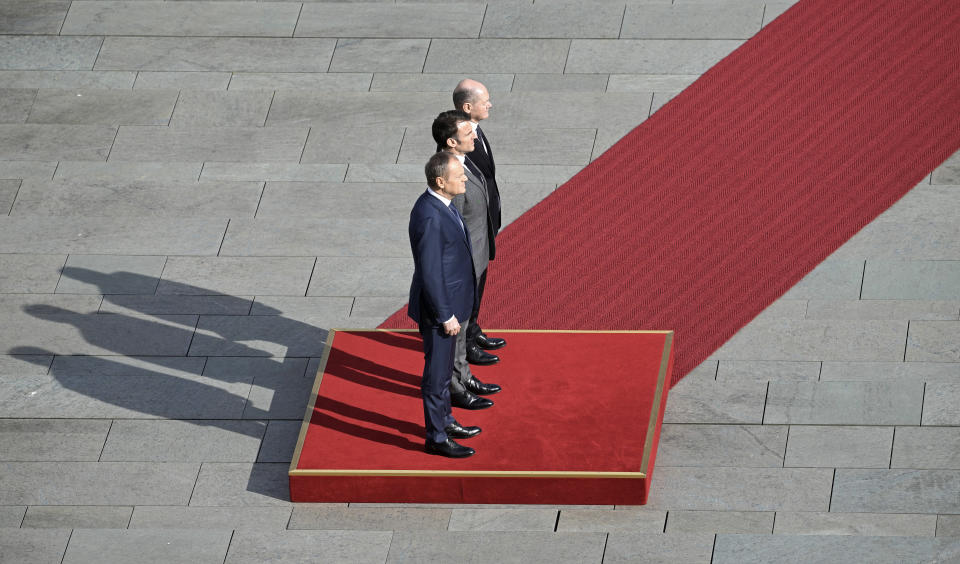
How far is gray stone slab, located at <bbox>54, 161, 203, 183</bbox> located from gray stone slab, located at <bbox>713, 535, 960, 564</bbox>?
5792mm

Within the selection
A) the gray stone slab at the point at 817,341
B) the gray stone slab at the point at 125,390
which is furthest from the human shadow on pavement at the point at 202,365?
the gray stone slab at the point at 817,341

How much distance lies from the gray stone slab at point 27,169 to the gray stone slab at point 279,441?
3885mm

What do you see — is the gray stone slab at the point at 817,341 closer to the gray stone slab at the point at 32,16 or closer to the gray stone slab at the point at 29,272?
the gray stone slab at the point at 29,272

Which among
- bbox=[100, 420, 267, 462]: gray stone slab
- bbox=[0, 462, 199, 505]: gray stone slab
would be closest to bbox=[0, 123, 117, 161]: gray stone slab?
bbox=[100, 420, 267, 462]: gray stone slab

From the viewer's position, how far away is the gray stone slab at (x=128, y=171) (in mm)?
13008

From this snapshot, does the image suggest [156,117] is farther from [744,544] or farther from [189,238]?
[744,544]

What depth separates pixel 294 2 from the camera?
49.3 feet

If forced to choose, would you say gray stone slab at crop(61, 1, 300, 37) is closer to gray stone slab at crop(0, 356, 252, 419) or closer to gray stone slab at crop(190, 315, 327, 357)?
gray stone slab at crop(190, 315, 327, 357)

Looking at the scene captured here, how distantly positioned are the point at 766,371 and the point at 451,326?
2.44m

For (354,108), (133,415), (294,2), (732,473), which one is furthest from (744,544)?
(294,2)

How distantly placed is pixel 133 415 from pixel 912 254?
545cm

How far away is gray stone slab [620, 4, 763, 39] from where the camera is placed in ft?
45.9

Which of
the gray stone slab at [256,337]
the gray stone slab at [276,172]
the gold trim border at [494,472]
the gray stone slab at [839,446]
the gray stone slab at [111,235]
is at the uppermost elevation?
the gold trim border at [494,472]

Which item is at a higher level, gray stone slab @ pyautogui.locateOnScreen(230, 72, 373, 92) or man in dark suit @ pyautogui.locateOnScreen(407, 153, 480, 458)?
man in dark suit @ pyautogui.locateOnScreen(407, 153, 480, 458)
